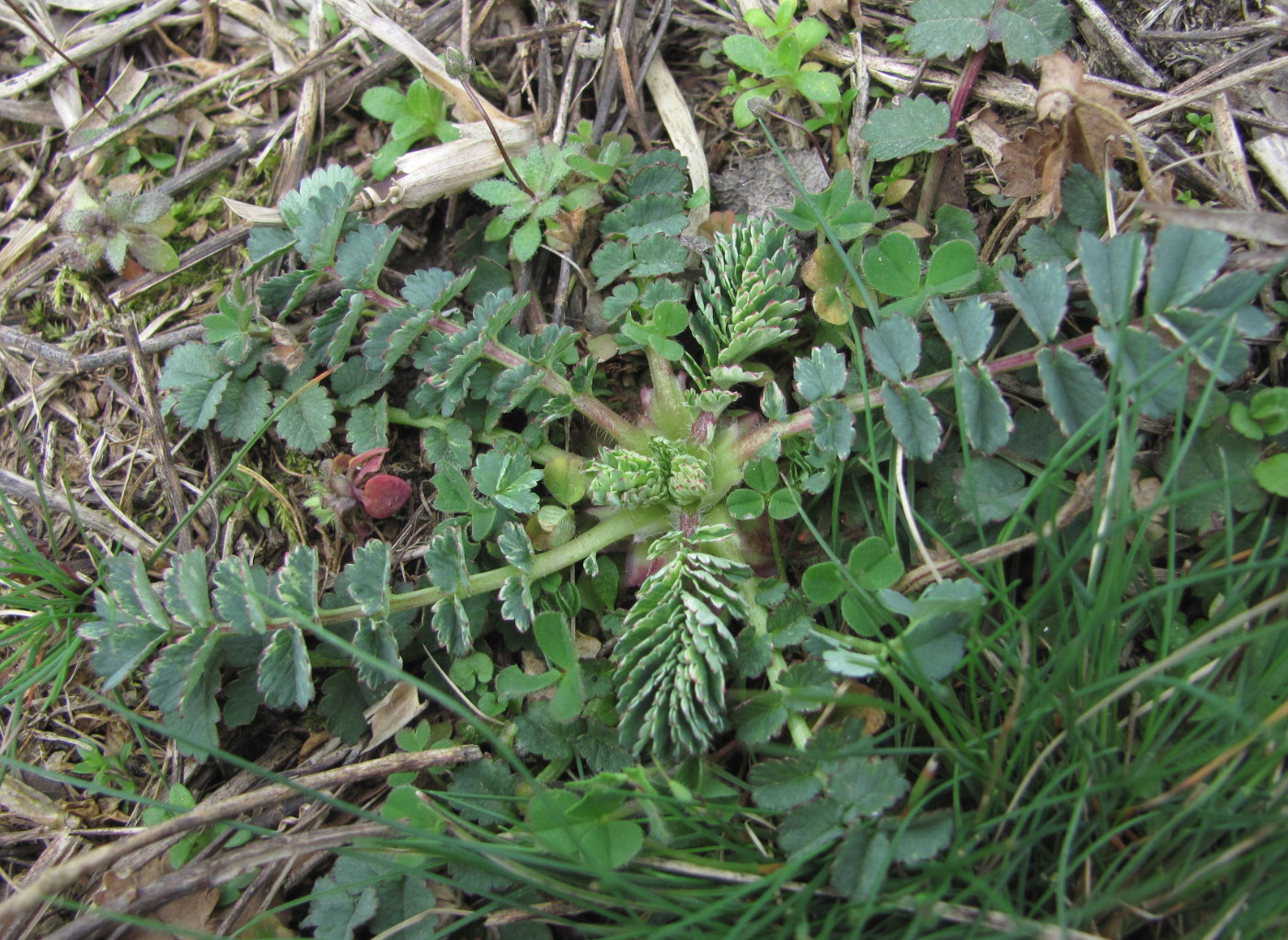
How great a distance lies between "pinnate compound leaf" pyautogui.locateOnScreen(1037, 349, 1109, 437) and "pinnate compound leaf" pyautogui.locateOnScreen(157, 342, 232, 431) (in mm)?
2465

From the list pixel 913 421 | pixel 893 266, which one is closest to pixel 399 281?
pixel 893 266

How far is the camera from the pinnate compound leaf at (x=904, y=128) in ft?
8.71

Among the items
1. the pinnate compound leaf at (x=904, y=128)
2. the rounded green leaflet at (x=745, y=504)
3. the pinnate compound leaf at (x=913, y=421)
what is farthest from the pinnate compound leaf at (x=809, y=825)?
the pinnate compound leaf at (x=904, y=128)

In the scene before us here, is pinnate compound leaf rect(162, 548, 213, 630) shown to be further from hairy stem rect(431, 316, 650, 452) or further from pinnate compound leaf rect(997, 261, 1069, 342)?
pinnate compound leaf rect(997, 261, 1069, 342)

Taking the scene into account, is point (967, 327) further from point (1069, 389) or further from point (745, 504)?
point (745, 504)

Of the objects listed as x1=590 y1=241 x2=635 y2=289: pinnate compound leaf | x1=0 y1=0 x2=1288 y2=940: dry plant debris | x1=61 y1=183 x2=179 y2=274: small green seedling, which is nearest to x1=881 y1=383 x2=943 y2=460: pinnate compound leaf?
x1=0 y1=0 x2=1288 y2=940: dry plant debris

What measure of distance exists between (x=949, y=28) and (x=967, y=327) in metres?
1.15

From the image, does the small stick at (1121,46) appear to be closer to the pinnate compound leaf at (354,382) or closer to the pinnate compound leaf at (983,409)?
the pinnate compound leaf at (983,409)

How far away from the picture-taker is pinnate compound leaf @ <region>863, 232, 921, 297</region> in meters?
2.42

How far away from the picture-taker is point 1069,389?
216 centimetres

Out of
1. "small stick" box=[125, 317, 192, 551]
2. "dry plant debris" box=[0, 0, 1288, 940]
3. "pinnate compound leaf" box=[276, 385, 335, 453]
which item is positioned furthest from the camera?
"small stick" box=[125, 317, 192, 551]

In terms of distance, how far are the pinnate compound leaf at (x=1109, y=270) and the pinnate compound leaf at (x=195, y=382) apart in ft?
8.40

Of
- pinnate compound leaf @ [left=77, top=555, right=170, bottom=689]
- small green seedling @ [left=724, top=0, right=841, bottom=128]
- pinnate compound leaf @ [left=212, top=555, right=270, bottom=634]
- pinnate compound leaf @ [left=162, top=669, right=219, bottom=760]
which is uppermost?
small green seedling @ [left=724, top=0, right=841, bottom=128]

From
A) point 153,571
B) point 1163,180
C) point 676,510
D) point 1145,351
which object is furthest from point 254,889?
point 1163,180
